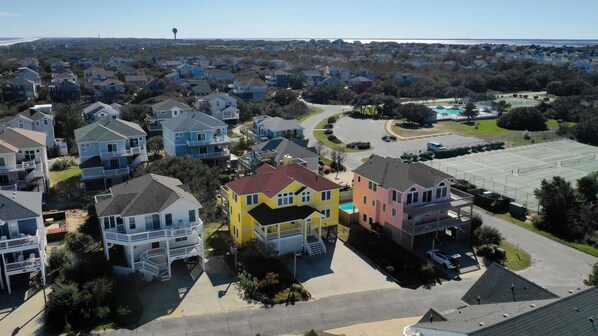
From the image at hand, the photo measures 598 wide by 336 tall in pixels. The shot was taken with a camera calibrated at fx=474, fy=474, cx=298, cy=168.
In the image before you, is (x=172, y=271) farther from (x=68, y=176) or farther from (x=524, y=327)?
(x=68, y=176)

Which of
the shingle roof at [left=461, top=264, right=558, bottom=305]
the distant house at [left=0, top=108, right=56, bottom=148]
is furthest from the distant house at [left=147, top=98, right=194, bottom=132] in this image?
the shingle roof at [left=461, top=264, right=558, bottom=305]

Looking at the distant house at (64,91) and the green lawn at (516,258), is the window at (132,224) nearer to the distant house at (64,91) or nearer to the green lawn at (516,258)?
the green lawn at (516,258)

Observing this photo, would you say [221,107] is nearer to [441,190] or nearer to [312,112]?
[312,112]

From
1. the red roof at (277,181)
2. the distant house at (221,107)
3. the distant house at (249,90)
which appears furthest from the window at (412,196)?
the distant house at (249,90)

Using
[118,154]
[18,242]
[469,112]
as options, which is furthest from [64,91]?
[469,112]

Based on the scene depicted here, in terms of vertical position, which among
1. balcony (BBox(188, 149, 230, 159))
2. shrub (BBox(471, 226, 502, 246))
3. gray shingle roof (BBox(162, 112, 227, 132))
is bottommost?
shrub (BBox(471, 226, 502, 246))

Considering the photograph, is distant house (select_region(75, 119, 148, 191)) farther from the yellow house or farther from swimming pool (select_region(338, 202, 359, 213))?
swimming pool (select_region(338, 202, 359, 213))

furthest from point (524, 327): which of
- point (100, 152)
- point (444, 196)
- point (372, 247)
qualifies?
point (100, 152)
